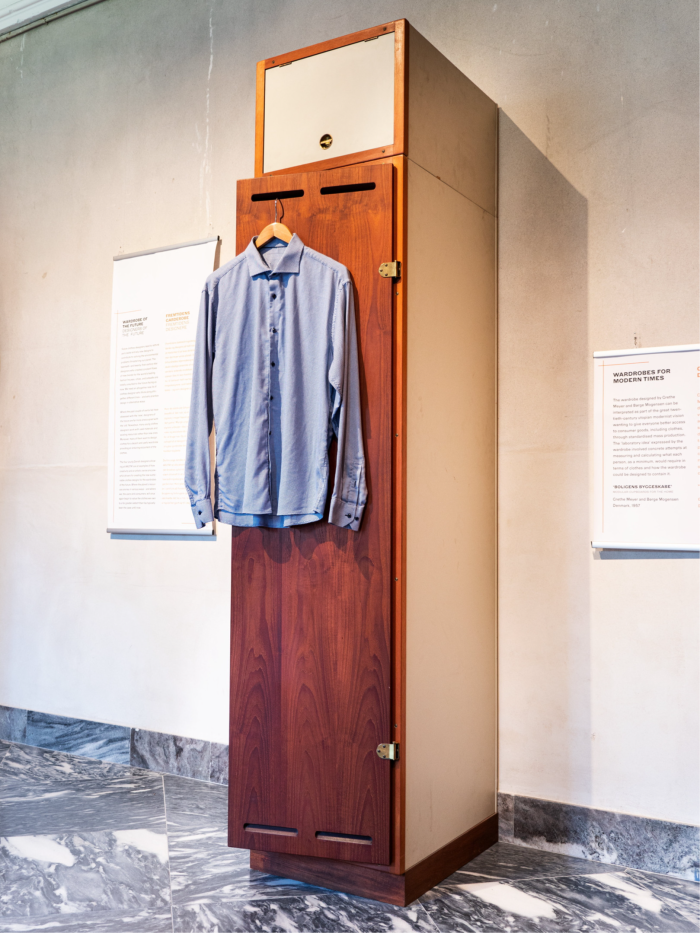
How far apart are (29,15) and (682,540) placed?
12.8 feet

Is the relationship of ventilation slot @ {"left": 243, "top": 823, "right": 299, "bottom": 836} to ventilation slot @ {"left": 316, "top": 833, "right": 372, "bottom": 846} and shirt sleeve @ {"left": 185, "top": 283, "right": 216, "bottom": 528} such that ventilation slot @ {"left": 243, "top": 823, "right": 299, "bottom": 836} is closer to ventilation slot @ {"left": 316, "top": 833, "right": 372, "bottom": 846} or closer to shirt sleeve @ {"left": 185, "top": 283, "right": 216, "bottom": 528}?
ventilation slot @ {"left": 316, "top": 833, "right": 372, "bottom": 846}

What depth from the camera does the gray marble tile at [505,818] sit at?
276 cm

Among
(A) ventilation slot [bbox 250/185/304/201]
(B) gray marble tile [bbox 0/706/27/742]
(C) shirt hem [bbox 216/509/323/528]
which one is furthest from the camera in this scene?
(B) gray marble tile [bbox 0/706/27/742]

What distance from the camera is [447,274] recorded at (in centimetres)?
Answer: 260

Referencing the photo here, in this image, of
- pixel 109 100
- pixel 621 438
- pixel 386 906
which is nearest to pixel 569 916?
pixel 386 906

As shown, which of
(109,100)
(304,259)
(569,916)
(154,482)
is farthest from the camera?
(109,100)

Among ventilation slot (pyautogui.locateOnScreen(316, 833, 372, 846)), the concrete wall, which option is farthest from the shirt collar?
ventilation slot (pyautogui.locateOnScreen(316, 833, 372, 846))

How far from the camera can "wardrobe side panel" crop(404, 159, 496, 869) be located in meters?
2.38

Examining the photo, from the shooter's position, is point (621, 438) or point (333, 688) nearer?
point (333, 688)

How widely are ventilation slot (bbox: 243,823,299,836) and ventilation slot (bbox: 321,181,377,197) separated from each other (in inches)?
72.0

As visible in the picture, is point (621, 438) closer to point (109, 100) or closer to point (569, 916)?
point (569, 916)

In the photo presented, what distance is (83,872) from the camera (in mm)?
2506

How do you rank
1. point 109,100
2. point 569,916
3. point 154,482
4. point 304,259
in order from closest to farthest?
1. point 569,916
2. point 304,259
3. point 154,482
4. point 109,100

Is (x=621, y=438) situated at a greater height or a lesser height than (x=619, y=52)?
lesser
